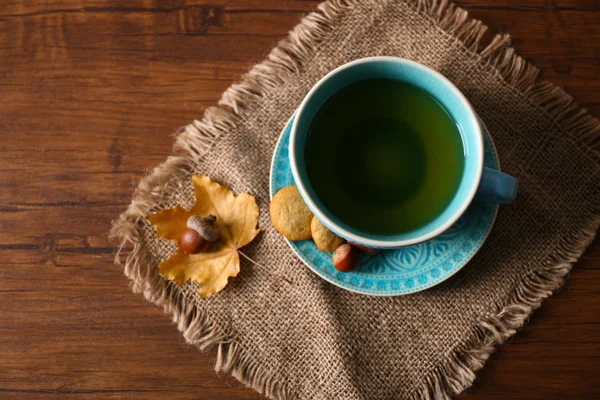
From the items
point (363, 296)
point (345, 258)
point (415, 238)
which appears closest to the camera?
point (415, 238)

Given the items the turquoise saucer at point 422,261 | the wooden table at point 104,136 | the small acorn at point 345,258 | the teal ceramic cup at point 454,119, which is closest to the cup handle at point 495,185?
the teal ceramic cup at point 454,119

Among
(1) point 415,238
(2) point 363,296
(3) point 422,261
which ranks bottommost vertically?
(2) point 363,296

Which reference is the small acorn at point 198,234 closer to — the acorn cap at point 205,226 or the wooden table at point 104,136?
the acorn cap at point 205,226

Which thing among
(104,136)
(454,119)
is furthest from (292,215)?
(104,136)

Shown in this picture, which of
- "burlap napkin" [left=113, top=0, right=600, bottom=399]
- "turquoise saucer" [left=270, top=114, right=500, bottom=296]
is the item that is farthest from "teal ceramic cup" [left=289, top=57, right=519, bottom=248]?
"burlap napkin" [left=113, top=0, right=600, bottom=399]

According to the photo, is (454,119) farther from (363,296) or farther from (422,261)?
(363,296)

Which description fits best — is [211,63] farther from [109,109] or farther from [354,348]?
[354,348]

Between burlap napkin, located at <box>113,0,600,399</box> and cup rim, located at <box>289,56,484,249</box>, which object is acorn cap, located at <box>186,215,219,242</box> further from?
cup rim, located at <box>289,56,484,249</box>

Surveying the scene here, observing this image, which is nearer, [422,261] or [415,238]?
[415,238]

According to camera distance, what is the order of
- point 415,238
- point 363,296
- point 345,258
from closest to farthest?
point 415,238 < point 345,258 < point 363,296
